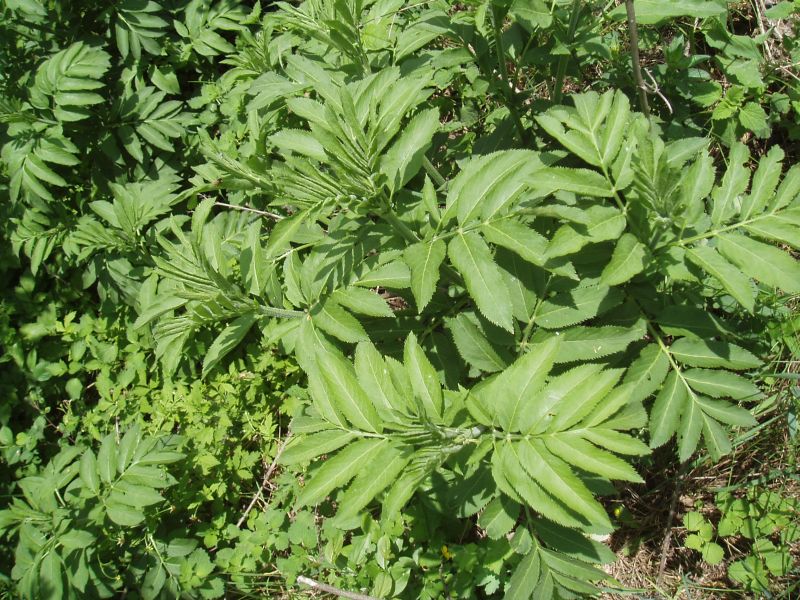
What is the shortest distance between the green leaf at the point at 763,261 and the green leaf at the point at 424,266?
915mm

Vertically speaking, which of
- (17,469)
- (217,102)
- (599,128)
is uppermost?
(599,128)

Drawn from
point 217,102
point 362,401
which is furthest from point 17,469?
point 362,401

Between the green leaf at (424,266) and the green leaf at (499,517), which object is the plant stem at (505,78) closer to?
the green leaf at (424,266)

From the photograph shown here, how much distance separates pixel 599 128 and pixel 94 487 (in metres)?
2.77

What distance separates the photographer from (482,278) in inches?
84.7

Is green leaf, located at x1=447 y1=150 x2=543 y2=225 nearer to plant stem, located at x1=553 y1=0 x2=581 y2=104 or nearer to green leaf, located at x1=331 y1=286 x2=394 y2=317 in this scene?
green leaf, located at x1=331 y1=286 x2=394 y2=317

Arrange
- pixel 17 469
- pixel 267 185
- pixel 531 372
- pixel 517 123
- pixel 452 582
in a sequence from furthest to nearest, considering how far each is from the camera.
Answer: pixel 17 469 → pixel 517 123 → pixel 452 582 → pixel 267 185 → pixel 531 372

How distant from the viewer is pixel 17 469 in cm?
394

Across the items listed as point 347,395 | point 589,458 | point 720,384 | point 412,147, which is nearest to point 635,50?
point 412,147

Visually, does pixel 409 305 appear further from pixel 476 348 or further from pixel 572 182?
pixel 572 182

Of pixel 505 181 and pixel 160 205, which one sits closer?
pixel 505 181

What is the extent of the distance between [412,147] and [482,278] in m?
0.57

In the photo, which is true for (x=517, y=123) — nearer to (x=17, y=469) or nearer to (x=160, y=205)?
(x=160, y=205)

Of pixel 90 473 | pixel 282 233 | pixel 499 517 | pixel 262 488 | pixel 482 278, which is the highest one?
pixel 282 233
